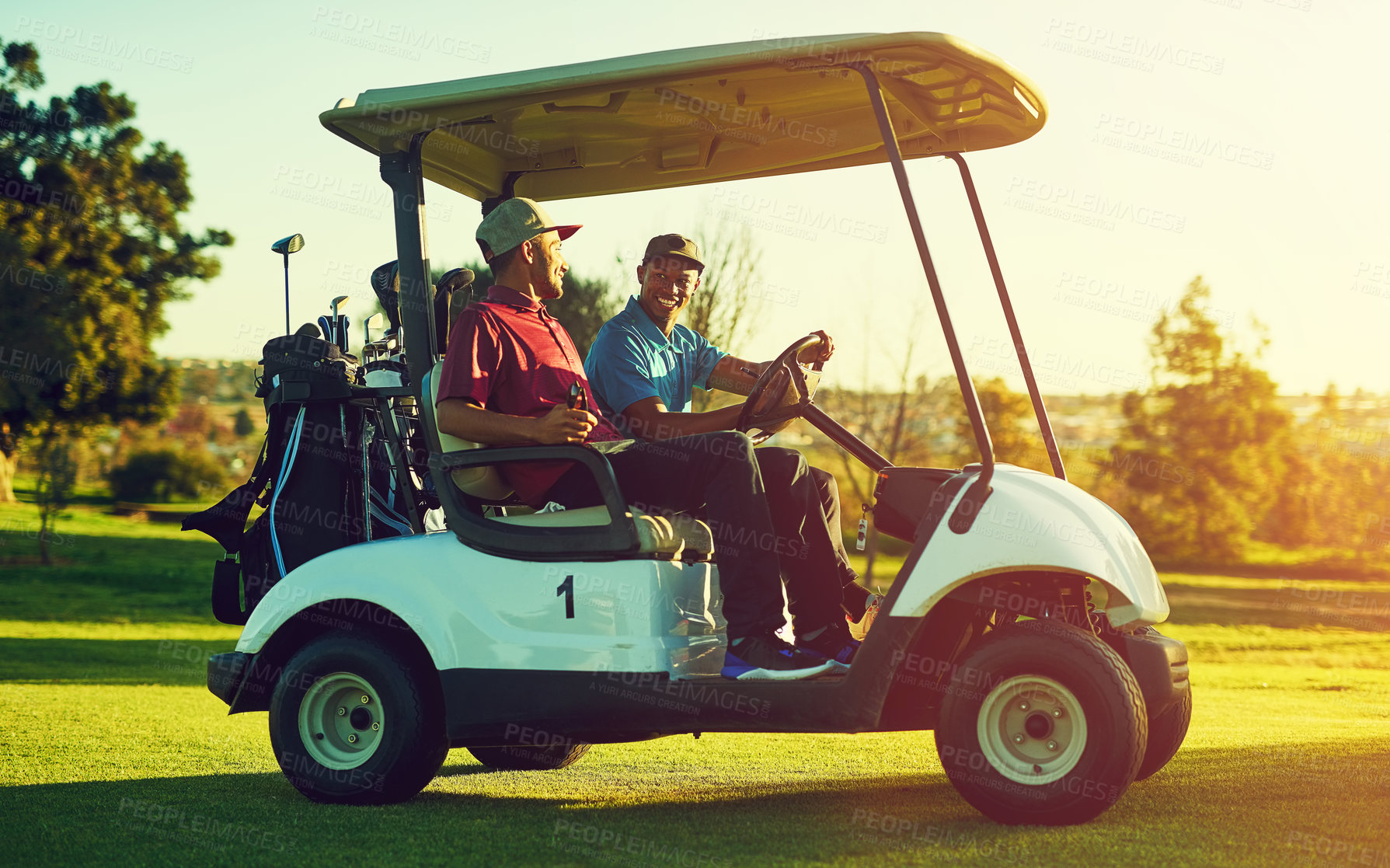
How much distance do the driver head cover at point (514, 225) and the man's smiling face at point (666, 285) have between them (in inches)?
19.0

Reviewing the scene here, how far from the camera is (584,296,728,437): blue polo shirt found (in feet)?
15.0

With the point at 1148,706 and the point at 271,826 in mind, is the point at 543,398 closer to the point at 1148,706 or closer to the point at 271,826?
the point at 271,826

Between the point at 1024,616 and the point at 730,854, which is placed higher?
the point at 1024,616

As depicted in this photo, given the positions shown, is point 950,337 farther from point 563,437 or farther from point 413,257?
point 413,257

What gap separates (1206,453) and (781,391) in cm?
2368

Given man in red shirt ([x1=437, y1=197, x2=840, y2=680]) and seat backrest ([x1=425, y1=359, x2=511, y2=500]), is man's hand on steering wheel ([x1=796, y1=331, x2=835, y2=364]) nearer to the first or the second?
man in red shirt ([x1=437, y1=197, x2=840, y2=680])

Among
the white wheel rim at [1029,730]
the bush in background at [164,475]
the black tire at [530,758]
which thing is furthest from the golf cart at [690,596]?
the bush in background at [164,475]

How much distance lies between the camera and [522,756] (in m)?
5.20

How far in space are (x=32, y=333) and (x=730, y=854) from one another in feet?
66.6

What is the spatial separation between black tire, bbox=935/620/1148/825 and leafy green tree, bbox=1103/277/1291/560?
73.7 feet

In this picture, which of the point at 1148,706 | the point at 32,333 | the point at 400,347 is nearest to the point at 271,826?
the point at 400,347

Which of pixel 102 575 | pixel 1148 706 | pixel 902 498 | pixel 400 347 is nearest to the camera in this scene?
pixel 1148 706

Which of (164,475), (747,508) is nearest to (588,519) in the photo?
(747,508)
